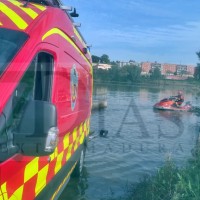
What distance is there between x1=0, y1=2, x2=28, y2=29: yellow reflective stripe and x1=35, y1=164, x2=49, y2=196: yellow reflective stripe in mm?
1356

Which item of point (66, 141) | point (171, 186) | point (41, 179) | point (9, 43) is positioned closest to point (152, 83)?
point (171, 186)

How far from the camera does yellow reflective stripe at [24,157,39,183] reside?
3.14m

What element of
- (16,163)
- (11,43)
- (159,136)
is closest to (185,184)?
(16,163)

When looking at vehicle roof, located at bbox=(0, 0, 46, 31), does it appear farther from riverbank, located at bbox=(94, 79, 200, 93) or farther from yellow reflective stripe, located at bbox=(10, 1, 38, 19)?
riverbank, located at bbox=(94, 79, 200, 93)

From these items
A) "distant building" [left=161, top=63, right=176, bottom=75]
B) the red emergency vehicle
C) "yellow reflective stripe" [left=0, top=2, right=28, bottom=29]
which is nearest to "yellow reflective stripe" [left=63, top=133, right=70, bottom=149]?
the red emergency vehicle

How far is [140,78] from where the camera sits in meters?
61.7

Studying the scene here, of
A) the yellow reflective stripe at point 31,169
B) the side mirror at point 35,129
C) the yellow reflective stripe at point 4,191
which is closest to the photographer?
the side mirror at point 35,129

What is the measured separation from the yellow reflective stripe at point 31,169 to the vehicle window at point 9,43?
907 millimetres

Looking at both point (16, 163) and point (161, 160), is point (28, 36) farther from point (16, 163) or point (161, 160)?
point (161, 160)

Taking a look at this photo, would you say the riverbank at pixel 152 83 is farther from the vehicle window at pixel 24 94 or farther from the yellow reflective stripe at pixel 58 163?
the vehicle window at pixel 24 94

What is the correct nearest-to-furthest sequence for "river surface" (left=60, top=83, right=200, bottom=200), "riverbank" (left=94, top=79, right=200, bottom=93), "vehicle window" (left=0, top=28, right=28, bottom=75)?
"vehicle window" (left=0, top=28, right=28, bottom=75), "river surface" (left=60, top=83, right=200, bottom=200), "riverbank" (left=94, top=79, right=200, bottom=93)

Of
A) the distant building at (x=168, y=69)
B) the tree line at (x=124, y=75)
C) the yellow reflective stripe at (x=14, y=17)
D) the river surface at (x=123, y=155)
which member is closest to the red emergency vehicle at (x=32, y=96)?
the yellow reflective stripe at (x=14, y=17)

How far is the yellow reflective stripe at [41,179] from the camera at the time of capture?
11.6 ft

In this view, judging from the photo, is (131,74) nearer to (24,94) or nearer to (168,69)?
(168,69)
